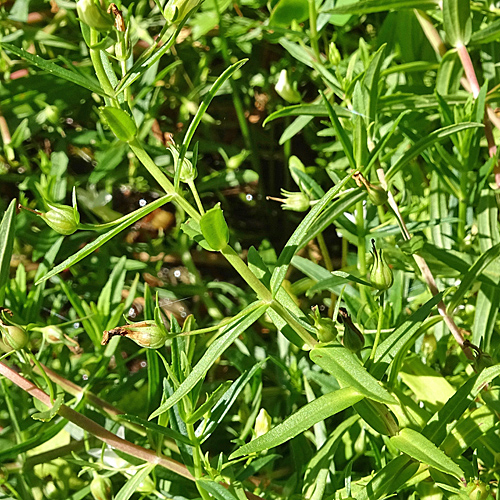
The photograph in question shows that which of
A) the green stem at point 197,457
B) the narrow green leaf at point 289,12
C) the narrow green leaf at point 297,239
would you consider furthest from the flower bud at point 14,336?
the narrow green leaf at point 289,12

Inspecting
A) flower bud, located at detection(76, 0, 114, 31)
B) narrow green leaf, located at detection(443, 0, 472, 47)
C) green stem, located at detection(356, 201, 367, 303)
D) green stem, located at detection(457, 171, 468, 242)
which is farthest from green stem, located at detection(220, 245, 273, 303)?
narrow green leaf, located at detection(443, 0, 472, 47)

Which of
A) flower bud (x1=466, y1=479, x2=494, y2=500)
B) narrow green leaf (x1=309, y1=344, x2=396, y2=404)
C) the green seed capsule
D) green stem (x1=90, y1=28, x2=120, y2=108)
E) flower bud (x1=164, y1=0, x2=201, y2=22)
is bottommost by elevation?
flower bud (x1=466, y1=479, x2=494, y2=500)

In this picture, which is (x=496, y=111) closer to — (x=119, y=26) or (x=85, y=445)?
(x=119, y=26)

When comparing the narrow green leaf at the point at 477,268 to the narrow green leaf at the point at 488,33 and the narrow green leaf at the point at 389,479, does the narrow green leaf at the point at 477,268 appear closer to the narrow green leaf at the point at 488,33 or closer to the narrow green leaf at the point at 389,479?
the narrow green leaf at the point at 389,479

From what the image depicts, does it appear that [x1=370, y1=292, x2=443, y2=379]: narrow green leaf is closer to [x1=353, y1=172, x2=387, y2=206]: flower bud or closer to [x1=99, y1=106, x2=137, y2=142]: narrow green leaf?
[x1=353, y1=172, x2=387, y2=206]: flower bud

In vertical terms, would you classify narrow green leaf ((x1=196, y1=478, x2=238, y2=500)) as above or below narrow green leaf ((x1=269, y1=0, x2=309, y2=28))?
below

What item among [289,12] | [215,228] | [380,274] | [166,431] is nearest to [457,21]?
[289,12]

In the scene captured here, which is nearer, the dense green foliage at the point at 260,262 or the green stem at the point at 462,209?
the dense green foliage at the point at 260,262
